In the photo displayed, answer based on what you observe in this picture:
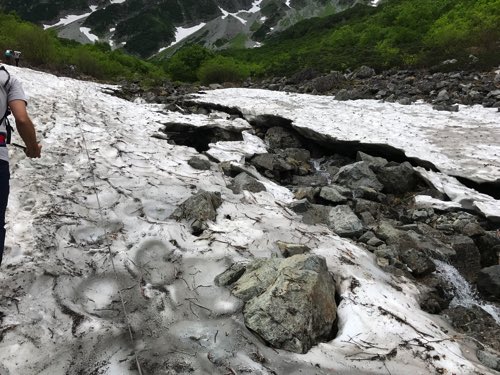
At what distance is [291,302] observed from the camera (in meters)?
3.06

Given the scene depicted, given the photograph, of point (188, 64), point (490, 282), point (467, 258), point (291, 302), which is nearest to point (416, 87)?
point (467, 258)

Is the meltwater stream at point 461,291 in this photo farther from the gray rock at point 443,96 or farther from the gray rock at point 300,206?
the gray rock at point 443,96

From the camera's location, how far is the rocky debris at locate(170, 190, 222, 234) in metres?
4.65

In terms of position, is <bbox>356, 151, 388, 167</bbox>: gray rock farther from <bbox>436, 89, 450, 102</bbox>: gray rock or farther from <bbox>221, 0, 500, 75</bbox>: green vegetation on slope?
<bbox>221, 0, 500, 75</bbox>: green vegetation on slope

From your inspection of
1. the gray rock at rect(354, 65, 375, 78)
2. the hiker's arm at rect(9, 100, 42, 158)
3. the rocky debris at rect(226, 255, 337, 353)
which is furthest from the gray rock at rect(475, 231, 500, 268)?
the gray rock at rect(354, 65, 375, 78)

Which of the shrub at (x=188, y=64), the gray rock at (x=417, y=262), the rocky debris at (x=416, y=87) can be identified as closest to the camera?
the gray rock at (x=417, y=262)

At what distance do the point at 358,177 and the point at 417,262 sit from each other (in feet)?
9.19

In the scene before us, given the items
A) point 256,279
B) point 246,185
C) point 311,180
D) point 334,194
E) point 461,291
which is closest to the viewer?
point 256,279

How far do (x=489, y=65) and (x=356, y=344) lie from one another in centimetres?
Answer: 1651

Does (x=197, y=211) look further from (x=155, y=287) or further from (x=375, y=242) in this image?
(x=375, y=242)

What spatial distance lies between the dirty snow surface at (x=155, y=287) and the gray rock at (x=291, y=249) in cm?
15

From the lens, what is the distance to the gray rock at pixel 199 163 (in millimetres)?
6945

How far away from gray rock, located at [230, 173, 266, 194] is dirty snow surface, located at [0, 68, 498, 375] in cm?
22

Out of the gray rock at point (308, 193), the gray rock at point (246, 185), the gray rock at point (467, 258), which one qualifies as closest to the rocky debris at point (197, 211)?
the gray rock at point (246, 185)
